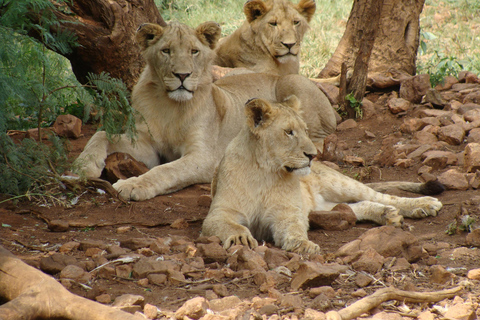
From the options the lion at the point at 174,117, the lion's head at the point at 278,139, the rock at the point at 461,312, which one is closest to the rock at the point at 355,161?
the lion at the point at 174,117

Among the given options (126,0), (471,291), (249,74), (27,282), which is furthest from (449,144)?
(27,282)

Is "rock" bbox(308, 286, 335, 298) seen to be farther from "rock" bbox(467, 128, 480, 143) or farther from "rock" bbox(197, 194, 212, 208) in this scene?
"rock" bbox(467, 128, 480, 143)

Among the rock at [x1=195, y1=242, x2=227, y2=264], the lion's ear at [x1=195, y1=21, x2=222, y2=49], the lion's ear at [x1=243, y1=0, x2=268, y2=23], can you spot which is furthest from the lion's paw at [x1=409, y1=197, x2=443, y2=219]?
the lion's ear at [x1=243, y1=0, x2=268, y2=23]

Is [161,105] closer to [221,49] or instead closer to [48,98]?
[48,98]

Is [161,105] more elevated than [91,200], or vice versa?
[161,105]

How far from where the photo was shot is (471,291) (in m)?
2.82

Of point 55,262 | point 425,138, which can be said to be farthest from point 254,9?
point 55,262

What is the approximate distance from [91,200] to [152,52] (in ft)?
6.27

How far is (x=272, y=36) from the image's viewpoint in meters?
7.97

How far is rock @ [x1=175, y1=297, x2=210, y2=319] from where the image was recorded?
96.7 inches

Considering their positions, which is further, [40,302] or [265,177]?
[265,177]

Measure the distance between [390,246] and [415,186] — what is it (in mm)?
1866

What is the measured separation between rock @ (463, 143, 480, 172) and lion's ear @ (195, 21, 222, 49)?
296 centimetres

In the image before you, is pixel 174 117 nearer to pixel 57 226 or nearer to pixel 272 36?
pixel 57 226
